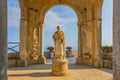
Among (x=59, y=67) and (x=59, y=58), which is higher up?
(x=59, y=58)

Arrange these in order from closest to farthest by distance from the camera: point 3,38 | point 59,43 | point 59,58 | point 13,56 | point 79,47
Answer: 1. point 3,38
2. point 59,58
3. point 59,43
4. point 13,56
5. point 79,47

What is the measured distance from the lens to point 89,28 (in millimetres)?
12930

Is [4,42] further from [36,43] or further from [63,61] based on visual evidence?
[36,43]

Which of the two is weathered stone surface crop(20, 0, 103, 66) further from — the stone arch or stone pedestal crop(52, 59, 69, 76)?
stone pedestal crop(52, 59, 69, 76)

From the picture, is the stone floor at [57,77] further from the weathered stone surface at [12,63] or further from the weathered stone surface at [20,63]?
the weathered stone surface at [20,63]

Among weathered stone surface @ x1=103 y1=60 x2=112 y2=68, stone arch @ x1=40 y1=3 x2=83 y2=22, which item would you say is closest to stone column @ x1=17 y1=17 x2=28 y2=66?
stone arch @ x1=40 y1=3 x2=83 y2=22

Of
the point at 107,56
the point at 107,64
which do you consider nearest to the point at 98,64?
the point at 107,64

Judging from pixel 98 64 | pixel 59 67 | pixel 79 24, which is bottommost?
pixel 98 64

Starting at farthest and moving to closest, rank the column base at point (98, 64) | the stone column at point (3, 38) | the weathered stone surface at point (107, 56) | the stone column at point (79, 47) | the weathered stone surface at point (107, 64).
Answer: the stone column at point (79, 47) → the weathered stone surface at point (107, 56) → the column base at point (98, 64) → the weathered stone surface at point (107, 64) → the stone column at point (3, 38)

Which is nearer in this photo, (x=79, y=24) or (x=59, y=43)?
(x=59, y=43)

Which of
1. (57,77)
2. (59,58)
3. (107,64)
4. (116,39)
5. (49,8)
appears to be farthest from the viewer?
(49,8)

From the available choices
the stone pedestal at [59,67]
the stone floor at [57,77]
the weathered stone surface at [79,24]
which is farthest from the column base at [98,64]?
the stone pedestal at [59,67]

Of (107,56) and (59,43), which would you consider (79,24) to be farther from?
(59,43)

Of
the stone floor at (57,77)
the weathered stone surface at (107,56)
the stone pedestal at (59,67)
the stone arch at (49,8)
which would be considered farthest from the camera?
the stone arch at (49,8)
